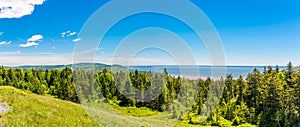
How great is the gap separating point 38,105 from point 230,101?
223 feet

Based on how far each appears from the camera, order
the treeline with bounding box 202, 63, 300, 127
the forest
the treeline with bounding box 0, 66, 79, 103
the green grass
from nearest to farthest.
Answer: the green grass → the treeline with bounding box 202, 63, 300, 127 → the forest → the treeline with bounding box 0, 66, 79, 103

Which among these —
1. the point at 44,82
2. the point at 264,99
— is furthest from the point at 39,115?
the point at 44,82

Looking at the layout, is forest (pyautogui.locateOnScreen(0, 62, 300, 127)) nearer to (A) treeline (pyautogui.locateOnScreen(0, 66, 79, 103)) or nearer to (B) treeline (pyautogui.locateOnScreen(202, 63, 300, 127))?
(B) treeline (pyautogui.locateOnScreen(202, 63, 300, 127))

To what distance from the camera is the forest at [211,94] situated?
6719 cm

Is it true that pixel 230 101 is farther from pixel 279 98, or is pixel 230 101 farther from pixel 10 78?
pixel 10 78

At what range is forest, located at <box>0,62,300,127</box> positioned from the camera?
67.2 meters

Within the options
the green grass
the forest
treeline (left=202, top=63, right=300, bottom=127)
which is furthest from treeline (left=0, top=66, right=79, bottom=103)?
the green grass

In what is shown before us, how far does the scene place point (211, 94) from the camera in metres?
76.1

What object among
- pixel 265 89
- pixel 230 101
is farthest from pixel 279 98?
pixel 230 101

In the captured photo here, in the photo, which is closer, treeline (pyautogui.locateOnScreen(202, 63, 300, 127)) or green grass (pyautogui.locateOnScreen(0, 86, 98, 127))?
green grass (pyautogui.locateOnScreen(0, 86, 98, 127))

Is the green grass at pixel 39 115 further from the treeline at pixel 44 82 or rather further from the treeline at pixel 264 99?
the treeline at pixel 44 82

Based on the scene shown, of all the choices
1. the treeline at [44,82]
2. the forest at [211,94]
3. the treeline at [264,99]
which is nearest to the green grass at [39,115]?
the forest at [211,94]

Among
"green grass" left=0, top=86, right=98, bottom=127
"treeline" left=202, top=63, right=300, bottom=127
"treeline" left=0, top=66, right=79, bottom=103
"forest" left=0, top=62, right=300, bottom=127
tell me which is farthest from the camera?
"treeline" left=0, top=66, right=79, bottom=103

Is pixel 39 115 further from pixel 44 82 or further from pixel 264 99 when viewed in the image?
pixel 44 82
